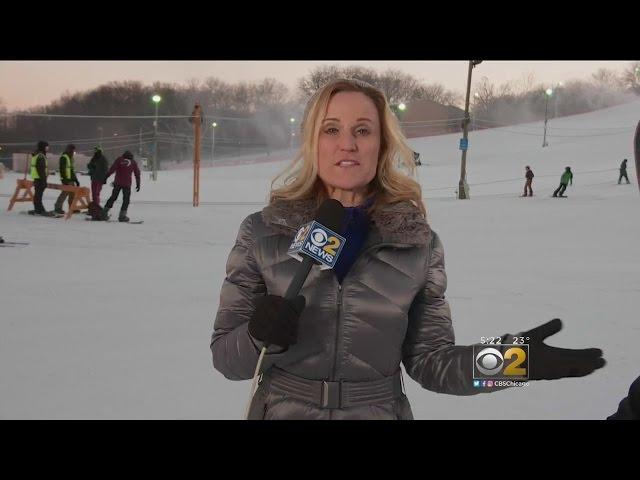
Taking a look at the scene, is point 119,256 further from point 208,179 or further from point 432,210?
point 208,179

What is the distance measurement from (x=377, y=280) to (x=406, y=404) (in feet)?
1.04

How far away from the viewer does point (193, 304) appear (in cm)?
472

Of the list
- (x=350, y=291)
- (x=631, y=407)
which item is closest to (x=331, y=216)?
(x=350, y=291)

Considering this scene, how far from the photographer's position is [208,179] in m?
23.6

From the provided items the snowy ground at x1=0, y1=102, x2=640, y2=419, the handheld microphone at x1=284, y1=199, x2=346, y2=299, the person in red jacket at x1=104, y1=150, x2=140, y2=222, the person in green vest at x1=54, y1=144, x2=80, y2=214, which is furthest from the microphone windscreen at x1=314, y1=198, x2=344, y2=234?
the person in green vest at x1=54, y1=144, x2=80, y2=214

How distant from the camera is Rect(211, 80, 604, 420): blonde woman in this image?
140cm

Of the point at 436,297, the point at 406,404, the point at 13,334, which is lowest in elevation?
the point at 13,334

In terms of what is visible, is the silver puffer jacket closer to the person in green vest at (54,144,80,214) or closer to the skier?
the skier

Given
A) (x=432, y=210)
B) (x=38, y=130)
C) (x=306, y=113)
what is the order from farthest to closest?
(x=38, y=130)
(x=432, y=210)
(x=306, y=113)

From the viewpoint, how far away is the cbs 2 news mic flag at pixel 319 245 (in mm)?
1268

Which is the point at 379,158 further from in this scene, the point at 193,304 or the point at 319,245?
the point at 193,304

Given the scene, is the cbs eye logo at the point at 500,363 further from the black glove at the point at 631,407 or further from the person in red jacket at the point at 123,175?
the person in red jacket at the point at 123,175

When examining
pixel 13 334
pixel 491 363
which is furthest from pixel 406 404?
pixel 13 334

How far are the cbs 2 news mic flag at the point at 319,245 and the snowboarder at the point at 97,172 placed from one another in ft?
31.7
